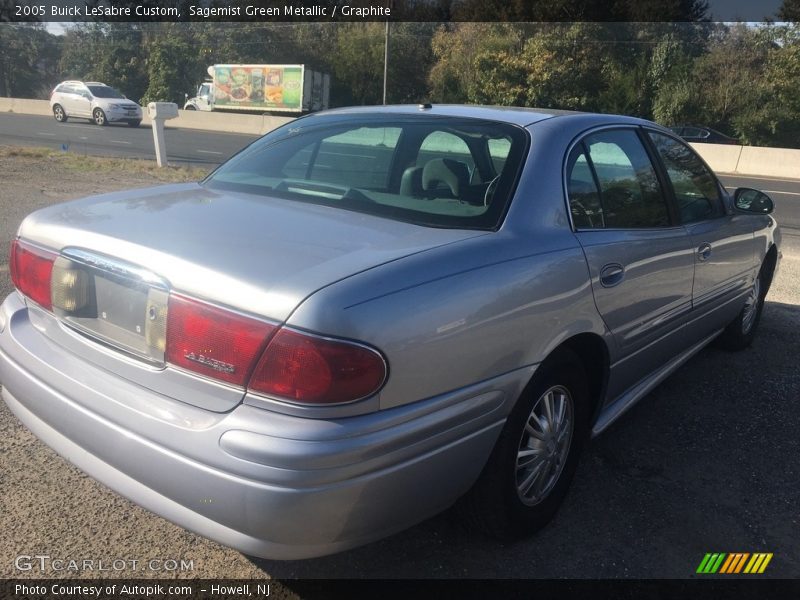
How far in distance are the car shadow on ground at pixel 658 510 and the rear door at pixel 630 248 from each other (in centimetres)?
42

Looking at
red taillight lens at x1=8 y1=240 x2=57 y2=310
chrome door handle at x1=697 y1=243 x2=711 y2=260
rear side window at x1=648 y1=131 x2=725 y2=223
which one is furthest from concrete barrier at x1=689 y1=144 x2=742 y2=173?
red taillight lens at x1=8 y1=240 x2=57 y2=310

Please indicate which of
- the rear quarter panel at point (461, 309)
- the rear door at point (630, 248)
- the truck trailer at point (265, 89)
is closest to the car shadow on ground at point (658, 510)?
the rear door at point (630, 248)

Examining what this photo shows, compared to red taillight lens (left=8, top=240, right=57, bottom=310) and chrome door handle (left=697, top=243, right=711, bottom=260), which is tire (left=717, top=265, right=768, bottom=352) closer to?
chrome door handle (left=697, top=243, right=711, bottom=260)

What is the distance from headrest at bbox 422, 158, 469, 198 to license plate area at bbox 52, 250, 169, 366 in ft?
4.04

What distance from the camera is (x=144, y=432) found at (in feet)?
6.61

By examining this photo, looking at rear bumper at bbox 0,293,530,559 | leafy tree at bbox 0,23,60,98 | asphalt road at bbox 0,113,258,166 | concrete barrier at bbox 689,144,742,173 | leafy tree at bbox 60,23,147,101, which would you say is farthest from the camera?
leafy tree at bbox 0,23,60,98

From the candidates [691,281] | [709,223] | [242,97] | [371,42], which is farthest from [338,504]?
[371,42]

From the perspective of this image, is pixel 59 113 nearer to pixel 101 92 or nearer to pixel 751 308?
pixel 101 92

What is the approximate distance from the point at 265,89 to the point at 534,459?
42297 millimetres

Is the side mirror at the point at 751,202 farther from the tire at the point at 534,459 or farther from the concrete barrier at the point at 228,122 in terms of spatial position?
the concrete barrier at the point at 228,122

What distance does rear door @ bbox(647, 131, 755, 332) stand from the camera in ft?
11.9

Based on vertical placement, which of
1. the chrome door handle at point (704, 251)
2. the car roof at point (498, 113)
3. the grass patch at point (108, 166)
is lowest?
the grass patch at point (108, 166)

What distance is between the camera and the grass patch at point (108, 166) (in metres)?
13.2

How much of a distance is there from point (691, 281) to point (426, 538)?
193cm
